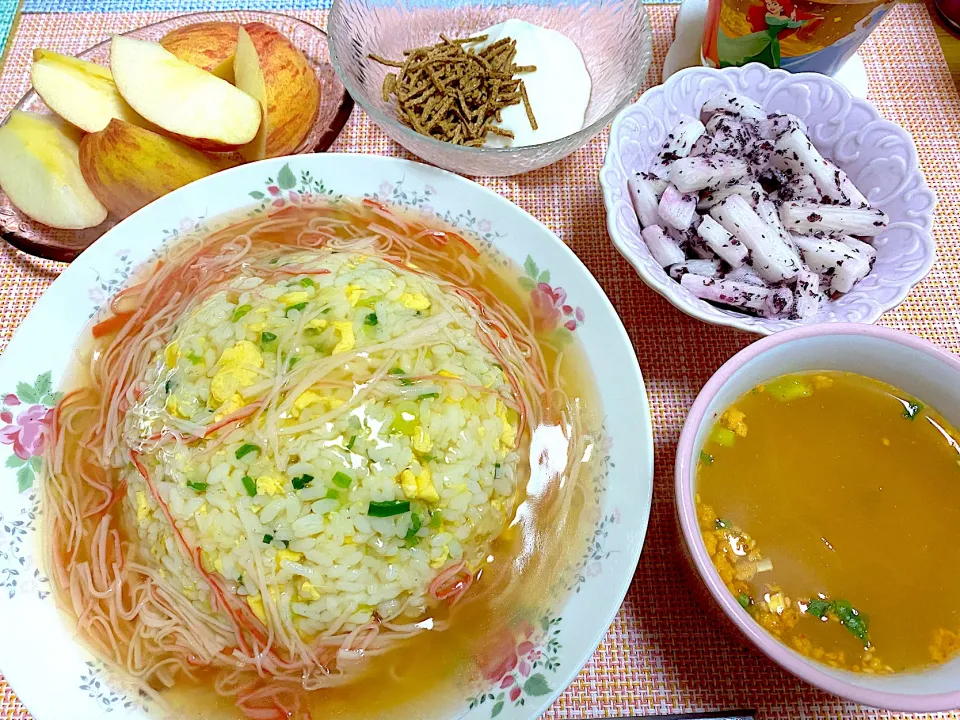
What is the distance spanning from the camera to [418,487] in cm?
122

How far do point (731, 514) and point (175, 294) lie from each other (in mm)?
1350

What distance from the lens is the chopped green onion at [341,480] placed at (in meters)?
1.20

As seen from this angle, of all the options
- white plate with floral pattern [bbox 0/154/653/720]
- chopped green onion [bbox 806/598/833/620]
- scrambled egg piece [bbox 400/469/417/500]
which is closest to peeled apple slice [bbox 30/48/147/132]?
white plate with floral pattern [bbox 0/154/653/720]

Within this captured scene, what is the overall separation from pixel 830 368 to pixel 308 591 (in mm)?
1142

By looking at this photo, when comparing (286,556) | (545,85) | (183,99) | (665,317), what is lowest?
(665,317)

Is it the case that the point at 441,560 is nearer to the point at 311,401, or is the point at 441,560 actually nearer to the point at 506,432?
the point at 506,432

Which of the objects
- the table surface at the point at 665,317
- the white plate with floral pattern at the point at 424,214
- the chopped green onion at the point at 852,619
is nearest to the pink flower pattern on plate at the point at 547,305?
the white plate with floral pattern at the point at 424,214

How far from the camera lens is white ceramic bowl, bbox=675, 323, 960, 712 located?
3.29 ft

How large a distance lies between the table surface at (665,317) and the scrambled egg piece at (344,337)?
2.46 feet

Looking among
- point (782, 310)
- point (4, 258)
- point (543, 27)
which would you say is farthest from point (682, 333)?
point (4, 258)

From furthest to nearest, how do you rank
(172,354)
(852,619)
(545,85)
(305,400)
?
(545,85)
(172,354)
(305,400)
(852,619)

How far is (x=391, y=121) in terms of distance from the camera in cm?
160

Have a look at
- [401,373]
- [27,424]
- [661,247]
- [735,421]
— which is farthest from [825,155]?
[27,424]

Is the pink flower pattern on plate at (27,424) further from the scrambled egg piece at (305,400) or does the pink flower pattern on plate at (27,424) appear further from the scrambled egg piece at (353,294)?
the scrambled egg piece at (353,294)
